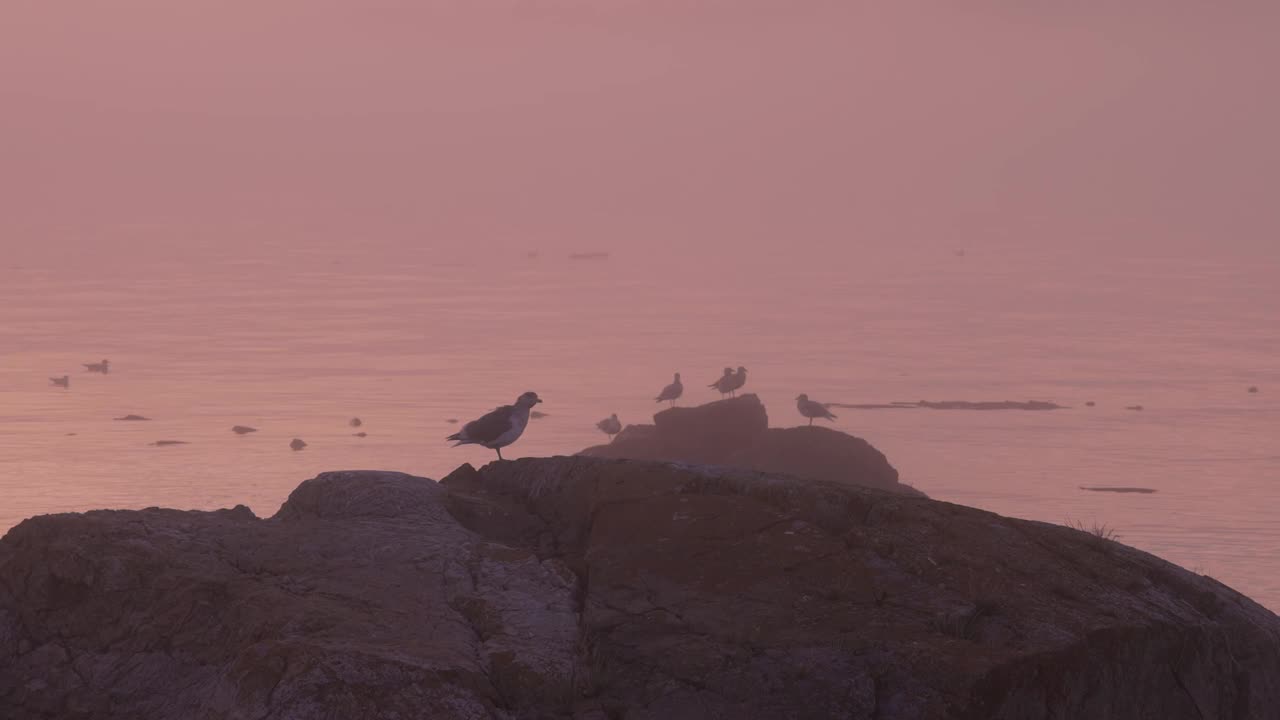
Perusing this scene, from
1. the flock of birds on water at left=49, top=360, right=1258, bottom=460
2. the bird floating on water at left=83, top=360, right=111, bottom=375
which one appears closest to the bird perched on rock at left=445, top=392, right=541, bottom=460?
the flock of birds on water at left=49, top=360, right=1258, bottom=460

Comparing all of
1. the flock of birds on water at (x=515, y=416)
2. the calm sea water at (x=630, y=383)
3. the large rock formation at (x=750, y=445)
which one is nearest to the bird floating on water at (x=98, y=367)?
the flock of birds on water at (x=515, y=416)

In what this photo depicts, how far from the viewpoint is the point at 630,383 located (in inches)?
4124

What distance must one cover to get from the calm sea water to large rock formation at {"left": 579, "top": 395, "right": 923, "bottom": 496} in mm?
11493

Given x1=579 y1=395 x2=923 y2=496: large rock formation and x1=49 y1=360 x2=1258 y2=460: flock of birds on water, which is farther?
x1=579 y1=395 x2=923 y2=496: large rock formation

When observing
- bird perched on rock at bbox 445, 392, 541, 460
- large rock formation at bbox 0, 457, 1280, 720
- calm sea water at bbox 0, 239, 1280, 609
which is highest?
bird perched on rock at bbox 445, 392, 541, 460

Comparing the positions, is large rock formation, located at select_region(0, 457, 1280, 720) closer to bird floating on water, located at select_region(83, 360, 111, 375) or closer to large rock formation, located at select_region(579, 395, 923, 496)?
large rock formation, located at select_region(579, 395, 923, 496)

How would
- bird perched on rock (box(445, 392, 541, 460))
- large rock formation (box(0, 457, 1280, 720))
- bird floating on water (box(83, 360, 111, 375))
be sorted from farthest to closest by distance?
1. bird floating on water (box(83, 360, 111, 375))
2. bird perched on rock (box(445, 392, 541, 460))
3. large rock formation (box(0, 457, 1280, 720))

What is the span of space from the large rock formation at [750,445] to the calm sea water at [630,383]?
11493mm

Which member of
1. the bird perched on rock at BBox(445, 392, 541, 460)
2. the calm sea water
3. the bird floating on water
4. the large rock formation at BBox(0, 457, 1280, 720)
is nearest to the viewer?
the large rock formation at BBox(0, 457, 1280, 720)

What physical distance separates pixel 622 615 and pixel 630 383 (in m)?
92.3

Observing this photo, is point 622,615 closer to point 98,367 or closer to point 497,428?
point 497,428

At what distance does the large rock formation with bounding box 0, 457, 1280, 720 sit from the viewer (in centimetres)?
1155

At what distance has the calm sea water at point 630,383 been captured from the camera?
6662cm

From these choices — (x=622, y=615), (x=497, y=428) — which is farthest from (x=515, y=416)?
(x=622, y=615)
